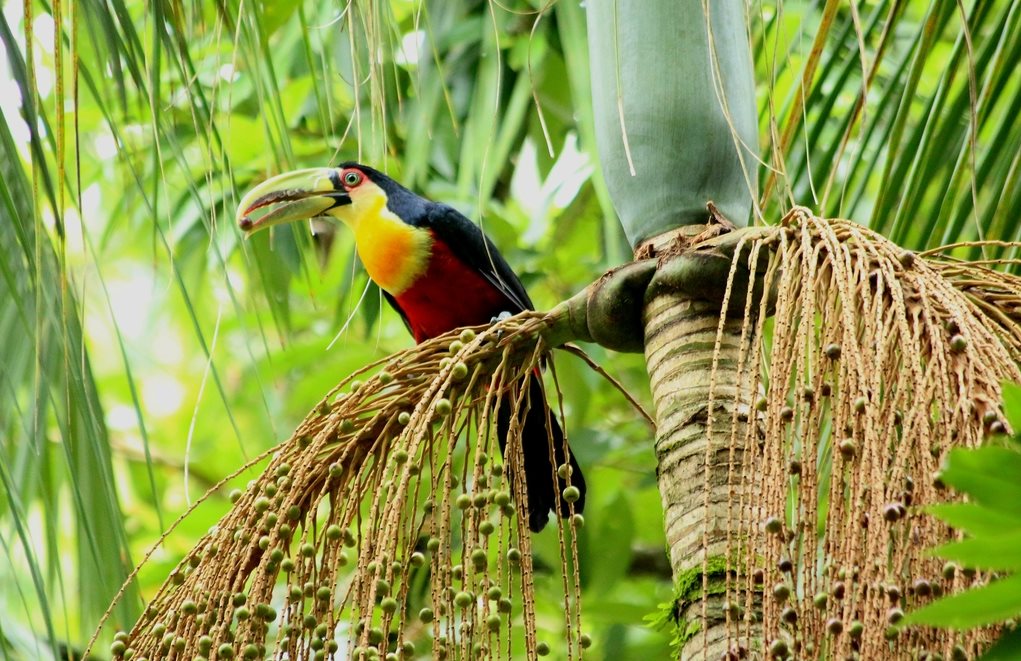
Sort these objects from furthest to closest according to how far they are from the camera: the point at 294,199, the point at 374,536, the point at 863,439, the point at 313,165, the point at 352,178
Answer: the point at 313,165 < the point at 352,178 < the point at 294,199 < the point at 374,536 < the point at 863,439

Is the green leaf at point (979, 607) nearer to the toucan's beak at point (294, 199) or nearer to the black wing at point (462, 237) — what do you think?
the toucan's beak at point (294, 199)

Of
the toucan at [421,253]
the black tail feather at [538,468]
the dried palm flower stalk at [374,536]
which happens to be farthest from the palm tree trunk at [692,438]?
the toucan at [421,253]

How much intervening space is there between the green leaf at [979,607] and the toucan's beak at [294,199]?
2.17m

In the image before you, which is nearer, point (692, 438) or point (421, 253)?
point (692, 438)

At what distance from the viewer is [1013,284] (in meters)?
1.37

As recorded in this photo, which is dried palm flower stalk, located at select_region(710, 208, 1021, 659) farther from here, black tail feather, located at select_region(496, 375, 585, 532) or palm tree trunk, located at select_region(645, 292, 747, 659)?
black tail feather, located at select_region(496, 375, 585, 532)

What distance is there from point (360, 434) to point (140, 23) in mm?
2562

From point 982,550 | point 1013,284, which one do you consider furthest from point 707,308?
point 982,550

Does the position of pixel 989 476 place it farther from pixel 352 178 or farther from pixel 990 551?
pixel 352 178

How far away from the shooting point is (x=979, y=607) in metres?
0.75

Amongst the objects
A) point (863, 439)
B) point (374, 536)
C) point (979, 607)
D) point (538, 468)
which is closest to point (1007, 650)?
point (979, 607)

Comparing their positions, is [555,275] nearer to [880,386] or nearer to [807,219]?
[807,219]

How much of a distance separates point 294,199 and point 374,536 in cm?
193

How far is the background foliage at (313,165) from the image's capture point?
59.2 inches
